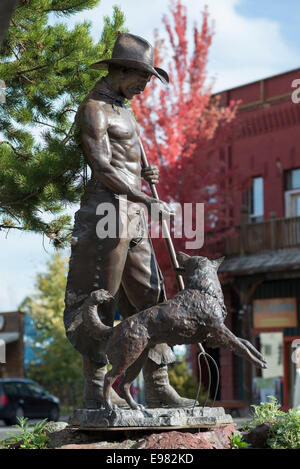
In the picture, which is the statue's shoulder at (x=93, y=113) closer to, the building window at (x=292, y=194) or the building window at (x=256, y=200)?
the building window at (x=292, y=194)

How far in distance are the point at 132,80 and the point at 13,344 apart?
22059 mm

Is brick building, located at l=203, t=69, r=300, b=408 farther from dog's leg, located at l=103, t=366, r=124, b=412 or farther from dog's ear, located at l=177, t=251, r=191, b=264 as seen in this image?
dog's leg, located at l=103, t=366, r=124, b=412

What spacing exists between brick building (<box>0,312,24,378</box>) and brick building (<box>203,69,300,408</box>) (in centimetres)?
654

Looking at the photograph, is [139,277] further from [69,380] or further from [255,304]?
[69,380]

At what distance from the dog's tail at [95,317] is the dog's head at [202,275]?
0.63m

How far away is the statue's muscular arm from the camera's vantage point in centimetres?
680

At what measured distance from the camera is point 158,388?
7066 mm

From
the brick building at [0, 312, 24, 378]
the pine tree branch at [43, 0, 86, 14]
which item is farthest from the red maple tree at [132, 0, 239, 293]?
the pine tree branch at [43, 0, 86, 14]

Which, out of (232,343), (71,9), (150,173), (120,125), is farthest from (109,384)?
(71,9)

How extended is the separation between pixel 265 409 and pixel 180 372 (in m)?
13.9

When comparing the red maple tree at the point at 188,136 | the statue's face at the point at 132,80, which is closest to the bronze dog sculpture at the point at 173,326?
the statue's face at the point at 132,80

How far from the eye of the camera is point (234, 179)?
2484 cm

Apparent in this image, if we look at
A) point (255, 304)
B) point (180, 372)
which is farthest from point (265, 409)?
point (255, 304)

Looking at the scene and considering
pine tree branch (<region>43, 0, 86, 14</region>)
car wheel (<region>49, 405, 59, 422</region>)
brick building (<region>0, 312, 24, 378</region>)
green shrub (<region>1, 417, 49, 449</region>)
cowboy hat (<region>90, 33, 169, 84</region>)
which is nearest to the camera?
green shrub (<region>1, 417, 49, 449</region>)
